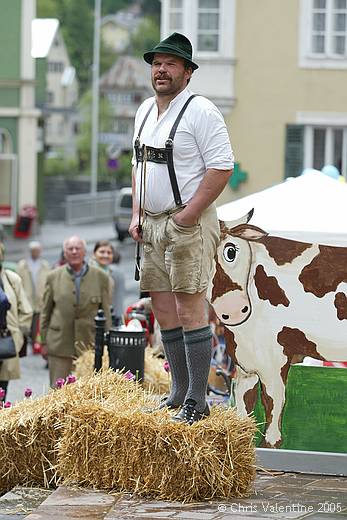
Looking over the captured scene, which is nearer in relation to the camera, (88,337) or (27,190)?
(88,337)

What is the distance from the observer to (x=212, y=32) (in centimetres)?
→ 2792

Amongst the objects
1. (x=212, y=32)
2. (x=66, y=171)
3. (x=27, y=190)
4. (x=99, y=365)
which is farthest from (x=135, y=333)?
(x=66, y=171)

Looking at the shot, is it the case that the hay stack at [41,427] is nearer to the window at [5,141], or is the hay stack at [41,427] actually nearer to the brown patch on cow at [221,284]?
the brown patch on cow at [221,284]

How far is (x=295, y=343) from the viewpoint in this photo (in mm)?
7680

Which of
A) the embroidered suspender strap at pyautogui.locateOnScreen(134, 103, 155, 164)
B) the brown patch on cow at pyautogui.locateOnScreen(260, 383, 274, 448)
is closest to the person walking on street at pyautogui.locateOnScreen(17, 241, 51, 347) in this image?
the brown patch on cow at pyautogui.locateOnScreen(260, 383, 274, 448)

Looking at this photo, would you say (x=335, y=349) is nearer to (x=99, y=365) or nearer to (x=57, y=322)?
(x=99, y=365)

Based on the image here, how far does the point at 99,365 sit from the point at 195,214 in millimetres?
3498

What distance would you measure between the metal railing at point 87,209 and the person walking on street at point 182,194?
143 ft

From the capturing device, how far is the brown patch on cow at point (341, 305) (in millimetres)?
7559

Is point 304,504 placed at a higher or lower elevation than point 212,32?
lower

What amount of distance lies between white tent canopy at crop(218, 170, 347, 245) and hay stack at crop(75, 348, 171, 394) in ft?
7.26

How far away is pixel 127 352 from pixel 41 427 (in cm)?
210

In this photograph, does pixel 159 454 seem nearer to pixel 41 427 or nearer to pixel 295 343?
pixel 41 427

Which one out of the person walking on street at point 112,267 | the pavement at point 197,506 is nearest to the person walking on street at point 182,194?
the pavement at point 197,506
